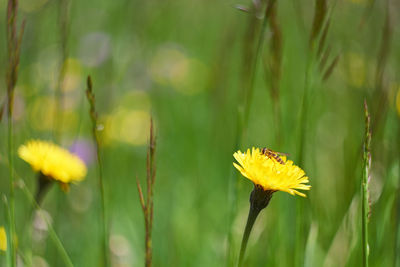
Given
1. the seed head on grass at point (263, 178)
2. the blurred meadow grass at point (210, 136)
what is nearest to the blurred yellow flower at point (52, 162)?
the blurred meadow grass at point (210, 136)

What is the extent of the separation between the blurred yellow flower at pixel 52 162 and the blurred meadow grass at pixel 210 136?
13cm

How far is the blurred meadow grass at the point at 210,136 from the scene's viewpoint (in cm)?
97

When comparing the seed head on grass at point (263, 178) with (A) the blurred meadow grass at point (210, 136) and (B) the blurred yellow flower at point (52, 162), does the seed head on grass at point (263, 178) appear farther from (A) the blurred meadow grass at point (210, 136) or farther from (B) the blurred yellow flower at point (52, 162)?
(B) the blurred yellow flower at point (52, 162)

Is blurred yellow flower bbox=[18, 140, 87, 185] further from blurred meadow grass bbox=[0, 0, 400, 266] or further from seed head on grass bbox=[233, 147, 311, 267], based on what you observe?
seed head on grass bbox=[233, 147, 311, 267]

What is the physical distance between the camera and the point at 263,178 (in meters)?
0.61

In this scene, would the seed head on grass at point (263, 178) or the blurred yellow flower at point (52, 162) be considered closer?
the seed head on grass at point (263, 178)

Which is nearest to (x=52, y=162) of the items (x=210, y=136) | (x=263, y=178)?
(x=263, y=178)

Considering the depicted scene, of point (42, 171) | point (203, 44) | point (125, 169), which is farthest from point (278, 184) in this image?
point (203, 44)

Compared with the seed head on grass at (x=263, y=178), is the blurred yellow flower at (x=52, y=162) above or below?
below

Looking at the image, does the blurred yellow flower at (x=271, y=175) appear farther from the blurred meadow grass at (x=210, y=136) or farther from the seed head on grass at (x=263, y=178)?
the blurred meadow grass at (x=210, y=136)

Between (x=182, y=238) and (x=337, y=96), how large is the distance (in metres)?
1.00

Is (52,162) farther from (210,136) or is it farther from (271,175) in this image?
(210,136)

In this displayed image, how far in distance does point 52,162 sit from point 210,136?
113 centimetres

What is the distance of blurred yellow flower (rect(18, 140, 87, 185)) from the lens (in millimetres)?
902
